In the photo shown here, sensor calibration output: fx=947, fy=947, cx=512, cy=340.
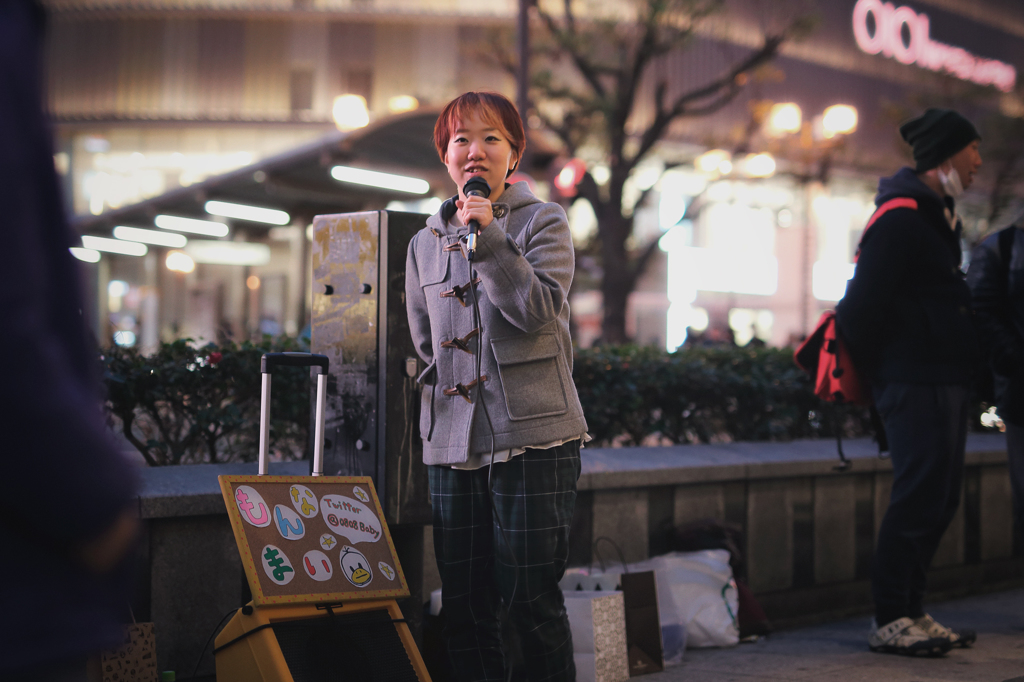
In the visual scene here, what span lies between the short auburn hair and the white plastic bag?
241cm

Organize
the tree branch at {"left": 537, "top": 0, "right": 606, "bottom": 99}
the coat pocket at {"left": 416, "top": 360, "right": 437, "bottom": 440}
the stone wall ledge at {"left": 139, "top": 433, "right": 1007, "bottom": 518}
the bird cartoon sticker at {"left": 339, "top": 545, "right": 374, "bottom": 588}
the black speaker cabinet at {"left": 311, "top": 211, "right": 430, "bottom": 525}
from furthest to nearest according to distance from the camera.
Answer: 1. the tree branch at {"left": 537, "top": 0, "right": 606, "bottom": 99}
2. the stone wall ledge at {"left": 139, "top": 433, "right": 1007, "bottom": 518}
3. the black speaker cabinet at {"left": 311, "top": 211, "right": 430, "bottom": 525}
4. the bird cartoon sticker at {"left": 339, "top": 545, "right": 374, "bottom": 588}
5. the coat pocket at {"left": 416, "top": 360, "right": 437, "bottom": 440}

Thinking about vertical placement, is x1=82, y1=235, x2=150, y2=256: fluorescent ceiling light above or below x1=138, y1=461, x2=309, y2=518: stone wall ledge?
above

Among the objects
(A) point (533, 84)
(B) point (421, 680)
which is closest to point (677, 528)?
(B) point (421, 680)

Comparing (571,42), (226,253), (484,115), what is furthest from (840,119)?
(484,115)

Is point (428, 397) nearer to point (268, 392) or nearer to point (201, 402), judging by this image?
point (268, 392)

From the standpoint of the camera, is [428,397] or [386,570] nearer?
[428,397]

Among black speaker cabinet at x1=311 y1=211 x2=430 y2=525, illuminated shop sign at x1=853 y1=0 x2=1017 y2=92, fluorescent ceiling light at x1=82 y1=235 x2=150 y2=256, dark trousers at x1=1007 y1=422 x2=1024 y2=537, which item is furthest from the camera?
illuminated shop sign at x1=853 y1=0 x2=1017 y2=92

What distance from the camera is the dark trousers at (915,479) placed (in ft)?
14.0

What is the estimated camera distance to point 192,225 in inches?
625

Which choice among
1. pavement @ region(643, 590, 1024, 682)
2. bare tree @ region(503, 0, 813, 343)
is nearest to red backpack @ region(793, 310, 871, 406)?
pavement @ region(643, 590, 1024, 682)

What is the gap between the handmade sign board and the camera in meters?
2.97

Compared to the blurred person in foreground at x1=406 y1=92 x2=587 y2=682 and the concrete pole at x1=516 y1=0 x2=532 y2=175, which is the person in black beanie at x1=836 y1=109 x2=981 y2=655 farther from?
the concrete pole at x1=516 y1=0 x2=532 y2=175

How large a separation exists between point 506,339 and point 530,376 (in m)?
0.13

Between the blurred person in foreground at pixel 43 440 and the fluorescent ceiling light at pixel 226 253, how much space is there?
70.9 ft
